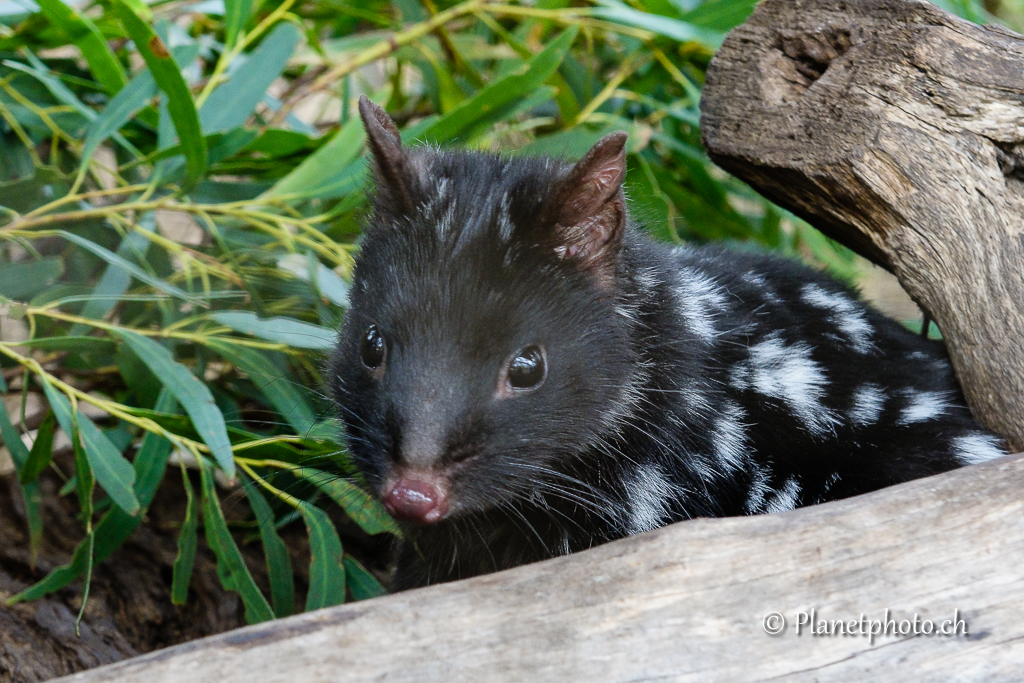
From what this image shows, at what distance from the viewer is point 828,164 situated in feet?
9.36

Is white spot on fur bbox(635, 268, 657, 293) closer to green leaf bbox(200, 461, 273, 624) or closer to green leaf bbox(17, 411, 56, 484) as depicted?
green leaf bbox(200, 461, 273, 624)

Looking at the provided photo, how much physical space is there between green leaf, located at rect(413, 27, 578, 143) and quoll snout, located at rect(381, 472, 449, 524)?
6.45 ft

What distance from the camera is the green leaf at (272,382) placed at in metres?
3.50

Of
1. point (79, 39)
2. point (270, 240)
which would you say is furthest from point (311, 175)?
point (79, 39)

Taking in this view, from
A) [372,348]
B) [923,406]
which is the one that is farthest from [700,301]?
[372,348]

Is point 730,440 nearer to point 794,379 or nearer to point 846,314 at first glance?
point 794,379

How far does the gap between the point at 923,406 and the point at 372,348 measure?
1.72 m

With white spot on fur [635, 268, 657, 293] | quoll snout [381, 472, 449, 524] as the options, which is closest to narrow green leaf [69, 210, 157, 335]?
quoll snout [381, 472, 449, 524]

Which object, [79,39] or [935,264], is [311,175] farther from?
[935,264]

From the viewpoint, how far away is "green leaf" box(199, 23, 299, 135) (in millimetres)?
3896

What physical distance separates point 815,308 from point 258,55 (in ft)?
A: 8.00

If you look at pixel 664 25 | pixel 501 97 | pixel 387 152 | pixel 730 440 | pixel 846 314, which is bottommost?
pixel 730 440

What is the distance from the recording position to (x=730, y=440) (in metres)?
2.88

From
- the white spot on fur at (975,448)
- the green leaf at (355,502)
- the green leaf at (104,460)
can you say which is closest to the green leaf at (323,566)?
the green leaf at (355,502)
